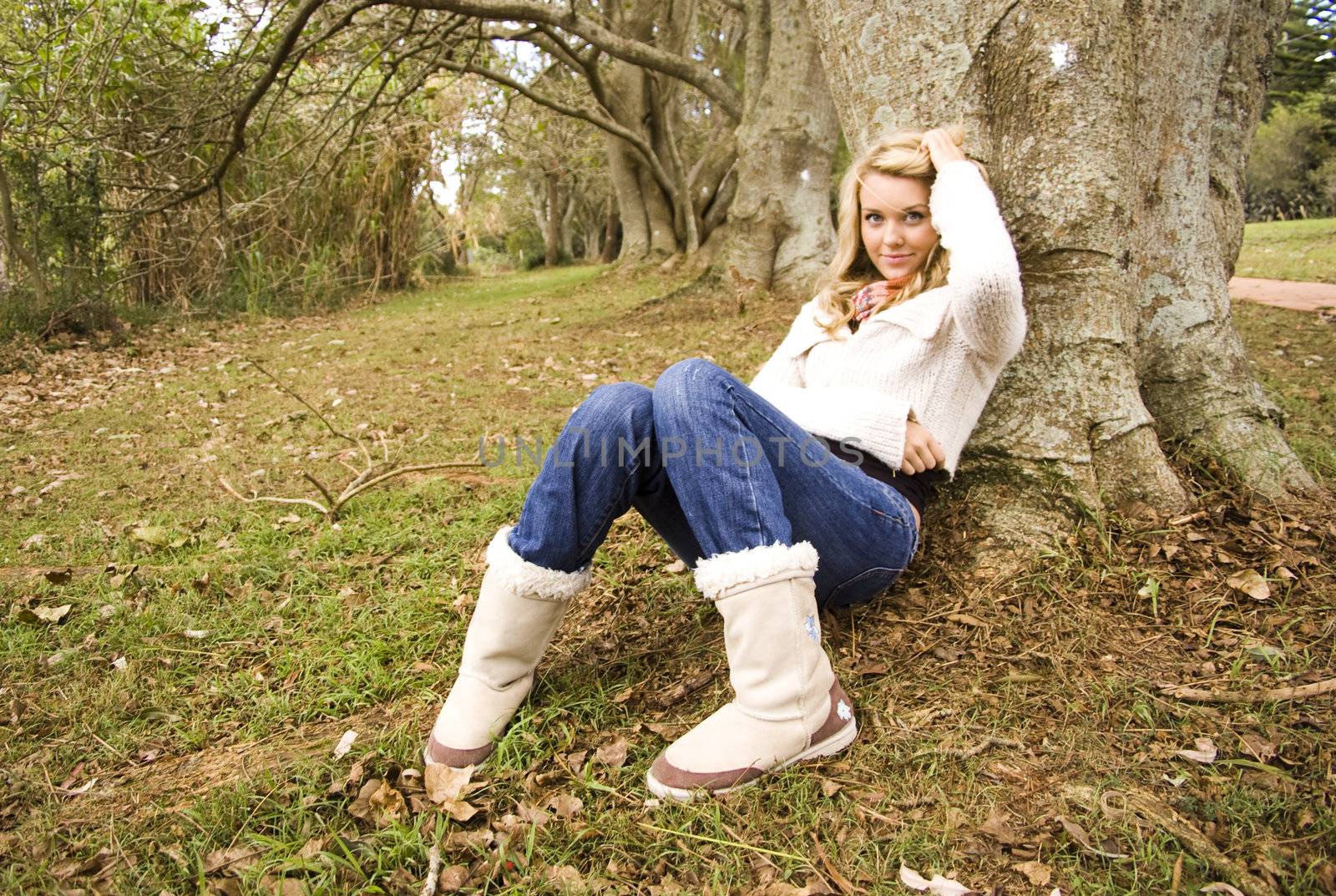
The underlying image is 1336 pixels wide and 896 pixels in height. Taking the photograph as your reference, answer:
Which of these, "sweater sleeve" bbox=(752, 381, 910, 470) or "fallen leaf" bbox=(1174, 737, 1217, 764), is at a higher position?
"sweater sleeve" bbox=(752, 381, 910, 470)

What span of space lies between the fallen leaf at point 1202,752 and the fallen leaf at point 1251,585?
0.49m

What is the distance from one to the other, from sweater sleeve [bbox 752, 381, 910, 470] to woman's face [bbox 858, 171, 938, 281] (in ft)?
1.20

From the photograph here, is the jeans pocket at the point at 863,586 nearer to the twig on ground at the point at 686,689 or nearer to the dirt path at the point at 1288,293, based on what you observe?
the twig on ground at the point at 686,689

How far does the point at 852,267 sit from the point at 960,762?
52.9 inches

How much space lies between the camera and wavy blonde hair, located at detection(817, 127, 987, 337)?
2.10 meters

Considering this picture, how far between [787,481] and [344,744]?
46.2 inches

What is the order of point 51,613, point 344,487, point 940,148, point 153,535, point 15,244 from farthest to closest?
point 15,244
point 344,487
point 153,535
point 51,613
point 940,148

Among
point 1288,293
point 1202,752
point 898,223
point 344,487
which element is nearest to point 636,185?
point 1288,293

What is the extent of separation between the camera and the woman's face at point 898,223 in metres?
2.12

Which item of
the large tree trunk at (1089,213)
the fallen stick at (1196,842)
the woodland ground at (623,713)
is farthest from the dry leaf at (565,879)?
the large tree trunk at (1089,213)

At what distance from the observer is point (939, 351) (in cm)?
200

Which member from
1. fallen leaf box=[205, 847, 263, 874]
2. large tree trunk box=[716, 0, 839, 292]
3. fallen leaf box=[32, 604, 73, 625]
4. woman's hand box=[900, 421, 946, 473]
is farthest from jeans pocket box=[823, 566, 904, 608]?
large tree trunk box=[716, 0, 839, 292]

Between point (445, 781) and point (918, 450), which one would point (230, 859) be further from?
point (918, 450)

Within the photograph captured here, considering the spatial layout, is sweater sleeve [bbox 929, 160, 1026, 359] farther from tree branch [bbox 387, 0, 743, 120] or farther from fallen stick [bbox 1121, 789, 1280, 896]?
tree branch [bbox 387, 0, 743, 120]
